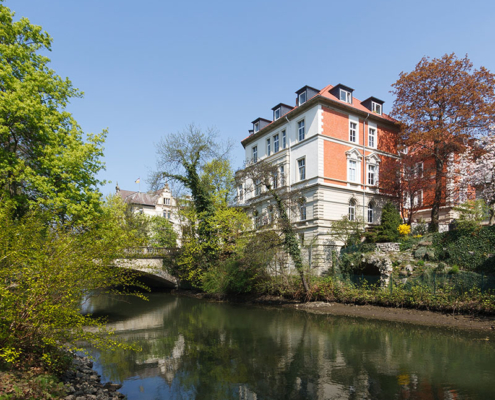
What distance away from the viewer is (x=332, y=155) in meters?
33.0

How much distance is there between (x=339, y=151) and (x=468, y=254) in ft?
51.7

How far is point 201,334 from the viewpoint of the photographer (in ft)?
54.4

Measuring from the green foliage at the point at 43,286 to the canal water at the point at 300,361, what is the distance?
2.84 m

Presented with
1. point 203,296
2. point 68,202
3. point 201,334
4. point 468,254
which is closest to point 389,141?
point 468,254

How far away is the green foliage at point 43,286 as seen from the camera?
662 cm

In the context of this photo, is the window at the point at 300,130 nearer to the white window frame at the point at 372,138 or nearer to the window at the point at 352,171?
the window at the point at 352,171

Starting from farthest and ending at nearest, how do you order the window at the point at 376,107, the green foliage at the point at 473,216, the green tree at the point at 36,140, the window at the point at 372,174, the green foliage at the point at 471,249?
the window at the point at 376,107 < the window at the point at 372,174 < the green foliage at the point at 473,216 < the green foliage at the point at 471,249 < the green tree at the point at 36,140

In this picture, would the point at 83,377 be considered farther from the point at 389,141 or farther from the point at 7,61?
the point at 389,141

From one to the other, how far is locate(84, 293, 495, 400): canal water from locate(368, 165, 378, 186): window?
18.8 metres

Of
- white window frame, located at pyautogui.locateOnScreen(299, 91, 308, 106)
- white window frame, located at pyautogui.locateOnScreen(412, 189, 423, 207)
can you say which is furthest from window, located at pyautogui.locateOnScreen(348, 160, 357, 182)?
white window frame, located at pyautogui.locateOnScreen(299, 91, 308, 106)

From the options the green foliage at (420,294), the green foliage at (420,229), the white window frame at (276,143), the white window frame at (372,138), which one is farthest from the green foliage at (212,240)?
the white window frame at (372,138)

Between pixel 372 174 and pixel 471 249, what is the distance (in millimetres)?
16088

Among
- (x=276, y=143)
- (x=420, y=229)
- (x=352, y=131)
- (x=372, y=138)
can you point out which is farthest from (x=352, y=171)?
(x=276, y=143)

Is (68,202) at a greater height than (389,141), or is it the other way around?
(389,141)
